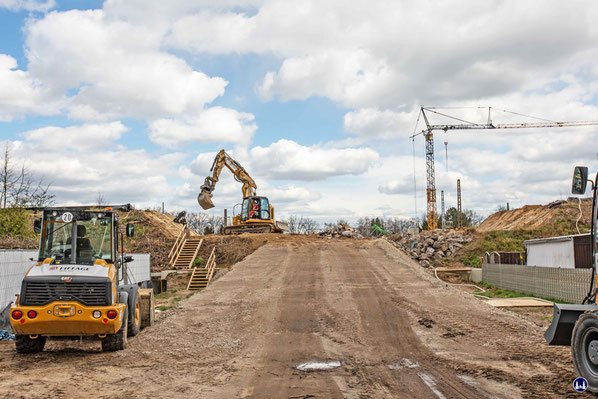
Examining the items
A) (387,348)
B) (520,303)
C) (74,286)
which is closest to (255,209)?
(520,303)

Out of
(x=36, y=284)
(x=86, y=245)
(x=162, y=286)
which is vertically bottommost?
(x=162, y=286)

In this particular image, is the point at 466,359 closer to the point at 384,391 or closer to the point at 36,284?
the point at 384,391

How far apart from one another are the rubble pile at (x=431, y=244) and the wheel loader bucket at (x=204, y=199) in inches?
557

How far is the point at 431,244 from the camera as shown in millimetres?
39938

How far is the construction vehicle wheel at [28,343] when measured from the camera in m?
10.5

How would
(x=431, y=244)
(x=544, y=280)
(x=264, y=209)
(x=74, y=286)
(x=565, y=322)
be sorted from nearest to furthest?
(x=565, y=322) < (x=74, y=286) < (x=544, y=280) < (x=264, y=209) < (x=431, y=244)

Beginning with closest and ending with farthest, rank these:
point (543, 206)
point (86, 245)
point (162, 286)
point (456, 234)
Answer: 1. point (86, 245)
2. point (162, 286)
3. point (456, 234)
4. point (543, 206)

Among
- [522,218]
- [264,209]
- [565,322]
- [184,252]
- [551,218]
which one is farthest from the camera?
[522,218]

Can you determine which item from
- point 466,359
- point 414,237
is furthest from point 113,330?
point 414,237

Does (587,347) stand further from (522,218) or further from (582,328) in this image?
(522,218)

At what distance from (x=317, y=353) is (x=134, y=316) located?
4747mm

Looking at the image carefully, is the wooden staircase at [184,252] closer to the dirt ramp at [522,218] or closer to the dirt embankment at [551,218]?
the dirt embankment at [551,218]

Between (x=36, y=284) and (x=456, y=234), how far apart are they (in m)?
36.7

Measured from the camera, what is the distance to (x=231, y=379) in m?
8.88
